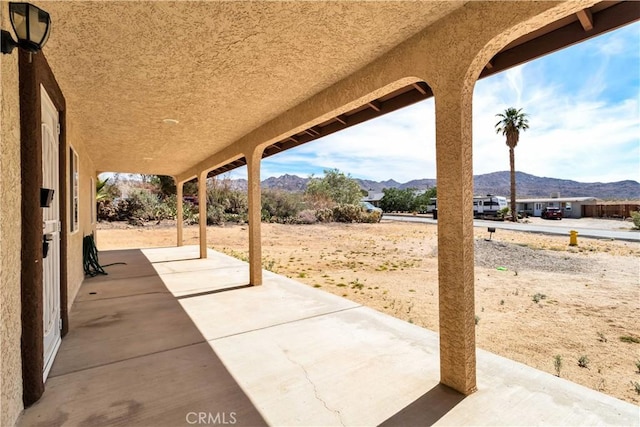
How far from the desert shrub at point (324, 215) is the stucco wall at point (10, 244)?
23.2 m

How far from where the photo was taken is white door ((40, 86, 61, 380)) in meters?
3.05

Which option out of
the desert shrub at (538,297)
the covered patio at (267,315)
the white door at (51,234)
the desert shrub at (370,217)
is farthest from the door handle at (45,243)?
the desert shrub at (370,217)

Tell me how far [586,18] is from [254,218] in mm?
5398

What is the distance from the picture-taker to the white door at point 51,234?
3.05 meters

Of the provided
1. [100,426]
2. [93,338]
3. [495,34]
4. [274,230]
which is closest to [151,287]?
[93,338]

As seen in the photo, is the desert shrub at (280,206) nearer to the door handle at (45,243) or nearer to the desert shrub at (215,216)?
the desert shrub at (215,216)

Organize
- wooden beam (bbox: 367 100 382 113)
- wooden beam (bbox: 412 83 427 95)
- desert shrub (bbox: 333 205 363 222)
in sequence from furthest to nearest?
desert shrub (bbox: 333 205 363 222)
wooden beam (bbox: 367 100 382 113)
wooden beam (bbox: 412 83 427 95)

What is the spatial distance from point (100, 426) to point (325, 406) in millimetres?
1571

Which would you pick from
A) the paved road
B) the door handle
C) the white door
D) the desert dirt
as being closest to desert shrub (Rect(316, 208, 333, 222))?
the desert dirt

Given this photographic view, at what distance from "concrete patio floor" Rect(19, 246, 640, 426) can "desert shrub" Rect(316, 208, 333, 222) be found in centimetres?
2054

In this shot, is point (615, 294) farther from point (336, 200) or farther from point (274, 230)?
point (336, 200)

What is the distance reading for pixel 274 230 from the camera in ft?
65.5

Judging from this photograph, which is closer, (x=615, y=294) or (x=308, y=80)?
(x=308, y=80)

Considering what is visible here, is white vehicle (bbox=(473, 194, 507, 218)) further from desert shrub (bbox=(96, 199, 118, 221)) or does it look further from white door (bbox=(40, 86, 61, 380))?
white door (bbox=(40, 86, 61, 380))
